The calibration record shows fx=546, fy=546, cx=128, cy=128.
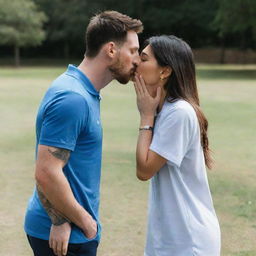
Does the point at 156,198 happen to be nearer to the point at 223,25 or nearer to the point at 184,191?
the point at 184,191

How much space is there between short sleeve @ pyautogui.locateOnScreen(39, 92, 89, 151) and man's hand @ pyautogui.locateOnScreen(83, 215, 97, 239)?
15.3 inches

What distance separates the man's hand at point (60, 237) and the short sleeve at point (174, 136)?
586 millimetres

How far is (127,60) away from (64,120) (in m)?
0.51

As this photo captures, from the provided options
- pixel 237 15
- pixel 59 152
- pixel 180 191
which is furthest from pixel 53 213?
pixel 237 15

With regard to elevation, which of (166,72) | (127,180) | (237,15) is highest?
(166,72)

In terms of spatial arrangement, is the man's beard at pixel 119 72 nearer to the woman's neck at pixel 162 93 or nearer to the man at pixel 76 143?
the man at pixel 76 143

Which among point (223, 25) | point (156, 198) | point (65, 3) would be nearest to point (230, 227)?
point (156, 198)

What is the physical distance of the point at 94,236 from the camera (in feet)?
8.86

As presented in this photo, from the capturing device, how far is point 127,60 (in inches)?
108

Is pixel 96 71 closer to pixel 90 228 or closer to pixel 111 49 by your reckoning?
pixel 111 49

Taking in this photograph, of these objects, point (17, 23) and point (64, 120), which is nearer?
point (64, 120)

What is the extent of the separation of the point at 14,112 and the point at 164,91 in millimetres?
14379

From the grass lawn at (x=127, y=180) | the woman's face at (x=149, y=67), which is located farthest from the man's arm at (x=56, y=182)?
the grass lawn at (x=127, y=180)

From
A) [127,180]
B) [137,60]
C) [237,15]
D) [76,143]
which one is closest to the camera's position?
[76,143]
